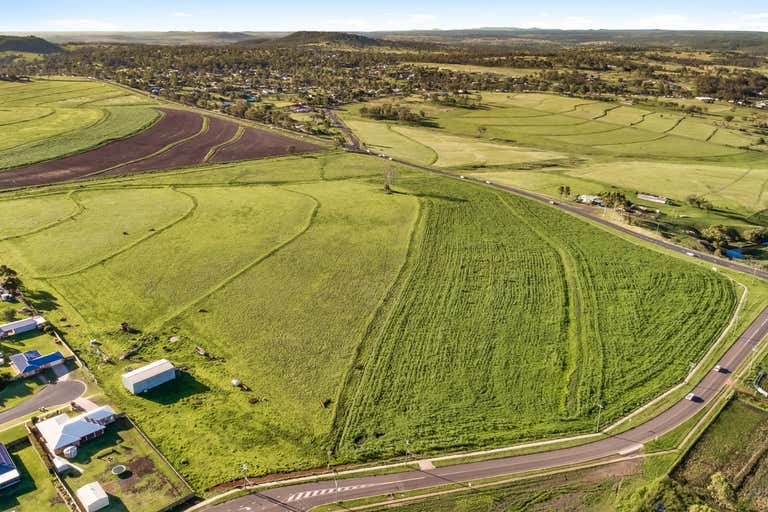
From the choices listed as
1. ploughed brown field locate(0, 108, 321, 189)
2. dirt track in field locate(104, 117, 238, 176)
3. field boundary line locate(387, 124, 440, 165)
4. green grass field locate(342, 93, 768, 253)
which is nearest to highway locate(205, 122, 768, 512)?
green grass field locate(342, 93, 768, 253)

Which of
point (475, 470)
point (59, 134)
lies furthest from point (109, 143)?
point (475, 470)

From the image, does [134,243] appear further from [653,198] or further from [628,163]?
[628,163]

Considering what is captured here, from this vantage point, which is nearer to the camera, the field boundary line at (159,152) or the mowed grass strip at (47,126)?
the field boundary line at (159,152)

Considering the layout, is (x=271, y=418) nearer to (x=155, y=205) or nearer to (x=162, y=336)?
(x=162, y=336)

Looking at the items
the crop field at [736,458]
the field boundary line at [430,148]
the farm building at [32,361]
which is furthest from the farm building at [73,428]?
the field boundary line at [430,148]

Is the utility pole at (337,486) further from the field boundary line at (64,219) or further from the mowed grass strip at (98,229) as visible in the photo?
the field boundary line at (64,219)

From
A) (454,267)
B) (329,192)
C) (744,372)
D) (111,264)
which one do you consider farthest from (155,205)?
(744,372)

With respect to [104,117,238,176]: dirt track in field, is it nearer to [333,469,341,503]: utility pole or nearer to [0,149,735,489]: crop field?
[0,149,735,489]: crop field

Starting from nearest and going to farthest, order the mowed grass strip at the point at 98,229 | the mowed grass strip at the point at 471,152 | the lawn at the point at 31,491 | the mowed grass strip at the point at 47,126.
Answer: the lawn at the point at 31,491 → the mowed grass strip at the point at 98,229 → the mowed grass strip at the point at 47,126 → the mowed grass strip at the point at 471,152
